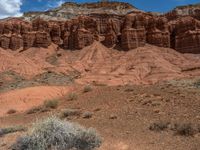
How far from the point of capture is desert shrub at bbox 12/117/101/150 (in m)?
10.0

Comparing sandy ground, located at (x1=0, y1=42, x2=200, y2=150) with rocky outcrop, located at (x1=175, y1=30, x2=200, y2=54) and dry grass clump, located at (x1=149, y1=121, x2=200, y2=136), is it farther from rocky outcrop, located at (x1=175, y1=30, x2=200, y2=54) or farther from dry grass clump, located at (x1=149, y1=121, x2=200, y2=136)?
rocky outcrop, located at (x1=175, y1=30, x2=200, y2=54)

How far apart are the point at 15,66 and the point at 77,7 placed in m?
50.0

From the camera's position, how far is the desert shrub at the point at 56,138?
10023 mm

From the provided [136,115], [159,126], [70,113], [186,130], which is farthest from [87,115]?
[186,130]

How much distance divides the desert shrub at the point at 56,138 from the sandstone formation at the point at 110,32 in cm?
5764

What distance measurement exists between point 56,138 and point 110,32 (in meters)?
63.1

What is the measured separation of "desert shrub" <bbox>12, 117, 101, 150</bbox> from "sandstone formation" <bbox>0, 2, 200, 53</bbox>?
2269 inches

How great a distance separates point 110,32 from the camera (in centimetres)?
7244

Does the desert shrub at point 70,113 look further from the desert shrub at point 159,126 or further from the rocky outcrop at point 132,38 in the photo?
the rocky outcrop at point 132,38

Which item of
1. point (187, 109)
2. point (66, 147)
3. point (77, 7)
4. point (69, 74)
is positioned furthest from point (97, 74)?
point (77, 7)

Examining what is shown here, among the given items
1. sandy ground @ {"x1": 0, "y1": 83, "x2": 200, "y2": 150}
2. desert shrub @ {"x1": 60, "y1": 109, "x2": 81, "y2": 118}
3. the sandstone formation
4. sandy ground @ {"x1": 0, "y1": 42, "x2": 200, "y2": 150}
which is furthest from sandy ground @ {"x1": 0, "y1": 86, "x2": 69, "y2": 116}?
the sandstone formation

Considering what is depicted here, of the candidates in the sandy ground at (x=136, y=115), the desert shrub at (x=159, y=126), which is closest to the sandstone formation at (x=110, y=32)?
the sandy ground at (x=136, y=115)

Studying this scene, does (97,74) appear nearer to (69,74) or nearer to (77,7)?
(69,74)

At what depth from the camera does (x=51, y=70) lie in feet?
162
